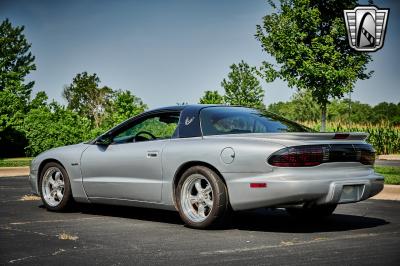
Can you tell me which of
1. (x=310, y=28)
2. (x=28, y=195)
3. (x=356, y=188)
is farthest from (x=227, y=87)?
(x=356, y=188)

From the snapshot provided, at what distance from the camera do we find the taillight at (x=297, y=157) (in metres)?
6.26

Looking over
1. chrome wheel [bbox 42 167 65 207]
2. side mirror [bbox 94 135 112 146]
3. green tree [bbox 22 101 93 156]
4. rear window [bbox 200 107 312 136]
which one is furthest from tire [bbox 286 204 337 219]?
green tree [bbox 22 101 93 156]

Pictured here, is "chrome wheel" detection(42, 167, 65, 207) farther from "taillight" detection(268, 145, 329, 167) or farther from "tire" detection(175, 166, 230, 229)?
"taillight" detection(268, 145, 329, 167)

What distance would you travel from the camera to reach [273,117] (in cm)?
764

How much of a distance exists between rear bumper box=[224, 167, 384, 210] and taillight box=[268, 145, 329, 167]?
135 mm

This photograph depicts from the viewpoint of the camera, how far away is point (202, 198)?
6836 mm

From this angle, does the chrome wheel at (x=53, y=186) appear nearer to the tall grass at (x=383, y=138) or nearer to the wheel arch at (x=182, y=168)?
the wheel arch at (x=182, y=168)

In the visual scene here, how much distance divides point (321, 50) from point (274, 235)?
→ 2348cm

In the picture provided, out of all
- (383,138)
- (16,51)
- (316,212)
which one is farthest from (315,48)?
(16,51)

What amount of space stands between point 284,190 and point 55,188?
3666 millimetres

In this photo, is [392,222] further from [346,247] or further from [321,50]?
[321,50]

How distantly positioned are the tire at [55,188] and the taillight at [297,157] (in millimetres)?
3256

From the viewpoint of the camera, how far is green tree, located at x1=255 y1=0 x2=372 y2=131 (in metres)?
28.6

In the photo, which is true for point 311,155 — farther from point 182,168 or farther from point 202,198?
point 182,168
